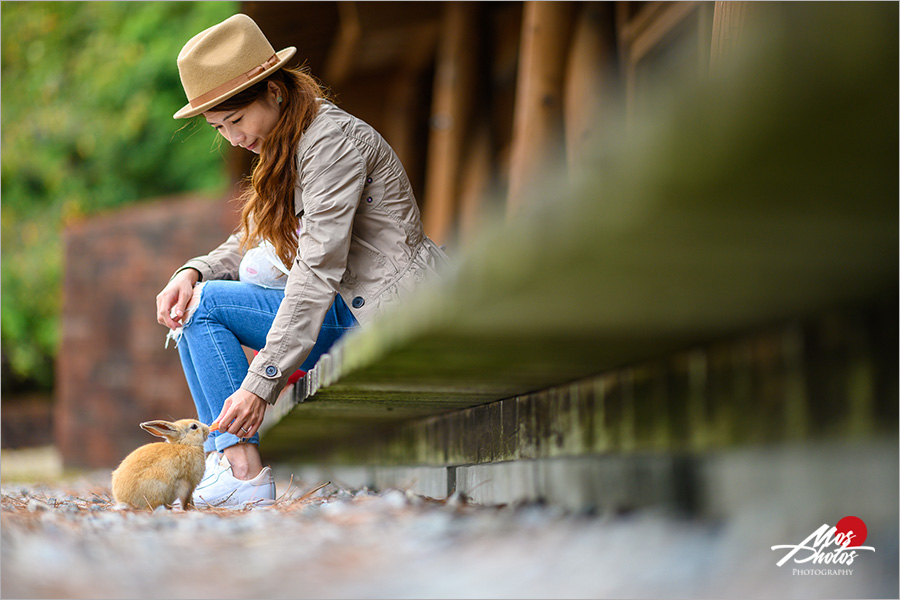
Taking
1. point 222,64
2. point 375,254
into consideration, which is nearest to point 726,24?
point 375,254

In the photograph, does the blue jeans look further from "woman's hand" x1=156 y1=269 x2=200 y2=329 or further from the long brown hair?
the long brown hair

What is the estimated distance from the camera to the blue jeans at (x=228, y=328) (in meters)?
2.42

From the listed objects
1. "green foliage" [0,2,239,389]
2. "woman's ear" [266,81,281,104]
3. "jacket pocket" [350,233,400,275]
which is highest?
"green foliage" [0,2,239,389]

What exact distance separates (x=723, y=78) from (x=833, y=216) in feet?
0.94

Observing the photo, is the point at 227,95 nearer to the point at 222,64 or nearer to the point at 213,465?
the point at 222,64

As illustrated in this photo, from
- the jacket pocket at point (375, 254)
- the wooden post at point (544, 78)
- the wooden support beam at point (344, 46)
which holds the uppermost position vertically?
the wooden support beam at point (344, 46)

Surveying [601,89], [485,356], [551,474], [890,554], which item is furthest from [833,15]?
[601,89]

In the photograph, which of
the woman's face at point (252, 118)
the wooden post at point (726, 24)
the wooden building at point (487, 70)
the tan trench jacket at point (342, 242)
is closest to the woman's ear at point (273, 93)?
the woman's face at point (252, 118)

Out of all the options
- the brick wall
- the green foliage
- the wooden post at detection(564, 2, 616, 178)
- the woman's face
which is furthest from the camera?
the green foliage

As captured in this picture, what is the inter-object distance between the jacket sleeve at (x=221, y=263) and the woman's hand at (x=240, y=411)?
729mm

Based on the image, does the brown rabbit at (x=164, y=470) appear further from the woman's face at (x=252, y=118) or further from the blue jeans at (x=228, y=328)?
the woman's face at (x=252, y=118)

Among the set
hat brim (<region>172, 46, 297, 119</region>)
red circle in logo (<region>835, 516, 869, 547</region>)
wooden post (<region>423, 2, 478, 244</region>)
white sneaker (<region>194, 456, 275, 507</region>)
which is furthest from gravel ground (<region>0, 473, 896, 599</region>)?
wooden post (<region>423, 2, 478, 244</region>)

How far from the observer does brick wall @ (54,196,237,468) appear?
816 centimetres

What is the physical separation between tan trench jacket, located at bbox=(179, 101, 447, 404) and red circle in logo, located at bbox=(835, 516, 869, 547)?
124 cm
